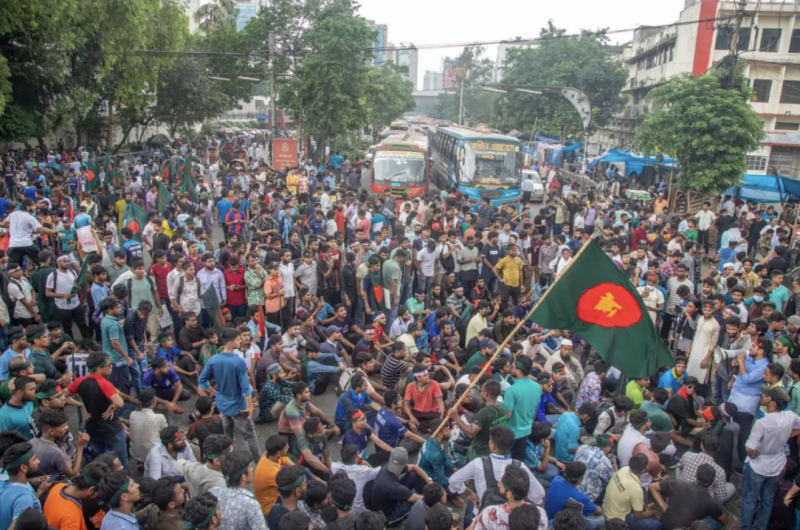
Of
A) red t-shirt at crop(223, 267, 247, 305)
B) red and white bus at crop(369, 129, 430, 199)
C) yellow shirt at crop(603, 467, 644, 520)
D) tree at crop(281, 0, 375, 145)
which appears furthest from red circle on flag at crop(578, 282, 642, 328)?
tree at crop(281, 0, 375, 145)

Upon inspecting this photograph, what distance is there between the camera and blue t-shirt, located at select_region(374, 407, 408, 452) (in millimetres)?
5902

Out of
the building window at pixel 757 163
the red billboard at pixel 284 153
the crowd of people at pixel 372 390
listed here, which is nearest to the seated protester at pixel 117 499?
the crowd of people at pixel 372 390

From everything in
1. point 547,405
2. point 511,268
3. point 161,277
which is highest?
point 511,268

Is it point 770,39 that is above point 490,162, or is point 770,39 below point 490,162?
above

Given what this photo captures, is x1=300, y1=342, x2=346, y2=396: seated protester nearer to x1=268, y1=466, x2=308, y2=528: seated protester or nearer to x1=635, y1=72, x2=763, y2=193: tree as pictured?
x1=268, y1=466, x2=308, y2=528: seated protester

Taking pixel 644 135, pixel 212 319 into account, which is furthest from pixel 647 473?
pixel 644 135

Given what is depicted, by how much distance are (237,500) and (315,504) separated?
546mm

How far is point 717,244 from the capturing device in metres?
16.0

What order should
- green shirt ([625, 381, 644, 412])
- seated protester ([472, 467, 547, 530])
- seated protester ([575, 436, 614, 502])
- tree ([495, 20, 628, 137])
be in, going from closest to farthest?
seated protester ([472, 467, 547, 530]) → seated protester ([575, 436, 614, 502]) → green shirt ([625, 381, 644, 412]) → tree ([495, 20, 628, 137])

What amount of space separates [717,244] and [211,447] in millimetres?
14967

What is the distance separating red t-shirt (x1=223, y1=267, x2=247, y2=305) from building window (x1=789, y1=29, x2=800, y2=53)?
99.4 feet

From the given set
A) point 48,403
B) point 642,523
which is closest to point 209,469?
point 48,403

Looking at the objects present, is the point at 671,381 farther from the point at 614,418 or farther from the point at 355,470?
the point at 355,470

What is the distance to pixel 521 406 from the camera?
18.7ft
